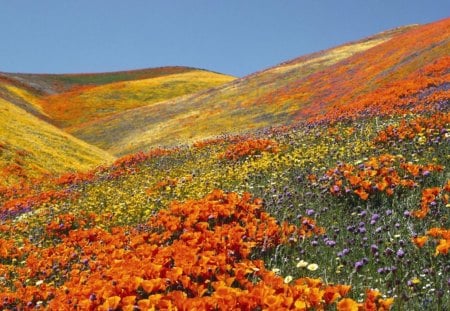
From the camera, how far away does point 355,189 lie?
898 centimetres

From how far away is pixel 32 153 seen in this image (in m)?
33.0

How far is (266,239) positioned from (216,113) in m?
51.0

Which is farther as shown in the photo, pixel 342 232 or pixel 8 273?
pixel 8 273

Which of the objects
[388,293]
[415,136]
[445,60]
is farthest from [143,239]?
[445,60]

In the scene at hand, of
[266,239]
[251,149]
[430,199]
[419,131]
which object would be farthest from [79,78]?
[430,199]

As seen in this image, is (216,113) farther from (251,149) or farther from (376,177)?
(376,177)

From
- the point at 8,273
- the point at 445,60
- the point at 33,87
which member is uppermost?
the point at 33,87

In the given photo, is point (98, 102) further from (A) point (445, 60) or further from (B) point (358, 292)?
(B) point (358, 292)

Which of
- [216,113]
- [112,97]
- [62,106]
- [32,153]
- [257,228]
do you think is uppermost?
[112,97]

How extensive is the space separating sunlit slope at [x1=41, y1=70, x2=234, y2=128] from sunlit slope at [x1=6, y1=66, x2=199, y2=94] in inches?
255

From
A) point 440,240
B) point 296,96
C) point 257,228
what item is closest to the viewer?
point 440,240

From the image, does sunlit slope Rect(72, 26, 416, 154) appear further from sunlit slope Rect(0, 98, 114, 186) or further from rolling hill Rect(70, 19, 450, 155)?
sunlit slope Rect(0, 98, 114, 186)

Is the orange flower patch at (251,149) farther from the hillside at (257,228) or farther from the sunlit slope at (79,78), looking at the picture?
the sunlit slope at (79,78)

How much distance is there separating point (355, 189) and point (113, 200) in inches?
307
